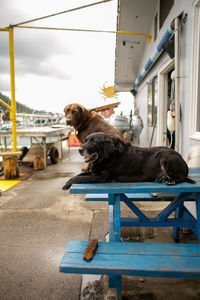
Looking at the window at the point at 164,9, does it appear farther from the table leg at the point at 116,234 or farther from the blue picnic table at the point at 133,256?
the table leg at the point at 116,234

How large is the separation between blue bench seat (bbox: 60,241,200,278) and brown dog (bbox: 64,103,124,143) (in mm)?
1599

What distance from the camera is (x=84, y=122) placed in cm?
307

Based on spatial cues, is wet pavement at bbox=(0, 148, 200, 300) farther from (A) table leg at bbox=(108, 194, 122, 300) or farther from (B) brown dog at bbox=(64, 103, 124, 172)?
(B) brown dog at bbox=(64, 103, 124, 172)

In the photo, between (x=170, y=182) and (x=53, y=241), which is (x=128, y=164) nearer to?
(x=170, y=182)

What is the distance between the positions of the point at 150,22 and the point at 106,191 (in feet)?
25.8

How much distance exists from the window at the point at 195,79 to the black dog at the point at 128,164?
1464 mm

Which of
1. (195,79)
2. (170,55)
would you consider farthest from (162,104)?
(195,79)

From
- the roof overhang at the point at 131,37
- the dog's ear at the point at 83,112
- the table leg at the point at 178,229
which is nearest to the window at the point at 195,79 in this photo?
the table leg at the point at 178,229

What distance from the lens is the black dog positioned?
6.32 feet

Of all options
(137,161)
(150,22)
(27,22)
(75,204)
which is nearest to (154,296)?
(137,161)

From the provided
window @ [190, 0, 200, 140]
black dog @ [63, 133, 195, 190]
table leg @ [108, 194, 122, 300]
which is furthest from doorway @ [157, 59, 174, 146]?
black dog @ [63, 133, 195, 190]

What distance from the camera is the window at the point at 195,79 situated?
328 cm

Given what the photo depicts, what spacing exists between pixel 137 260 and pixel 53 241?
1562 mm

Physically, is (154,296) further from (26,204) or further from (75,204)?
(26,204)
